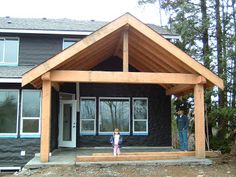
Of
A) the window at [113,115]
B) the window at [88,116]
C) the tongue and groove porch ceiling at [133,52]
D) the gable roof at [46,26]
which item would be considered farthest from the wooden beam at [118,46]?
the window at [88,116]

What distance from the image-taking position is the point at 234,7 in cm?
1752

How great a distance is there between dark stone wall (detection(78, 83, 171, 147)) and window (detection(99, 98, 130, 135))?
0.94 feet

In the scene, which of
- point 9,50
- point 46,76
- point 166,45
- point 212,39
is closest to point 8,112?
point 9,50

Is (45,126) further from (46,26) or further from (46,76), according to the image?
(46,26)

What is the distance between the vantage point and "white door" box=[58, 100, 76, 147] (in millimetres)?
15367

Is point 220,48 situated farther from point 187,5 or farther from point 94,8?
point 94,8

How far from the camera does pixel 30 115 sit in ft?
44.8

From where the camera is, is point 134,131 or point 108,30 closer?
point 108,30

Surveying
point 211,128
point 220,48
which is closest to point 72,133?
point 211,128

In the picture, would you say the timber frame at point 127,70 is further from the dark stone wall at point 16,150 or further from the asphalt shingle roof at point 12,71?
the dark stone wall at point 16,150

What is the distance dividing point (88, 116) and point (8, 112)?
3.70 meters

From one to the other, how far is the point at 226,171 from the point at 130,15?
5747mm

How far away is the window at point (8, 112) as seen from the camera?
1358 cm

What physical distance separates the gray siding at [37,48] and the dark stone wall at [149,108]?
207 centimetres
